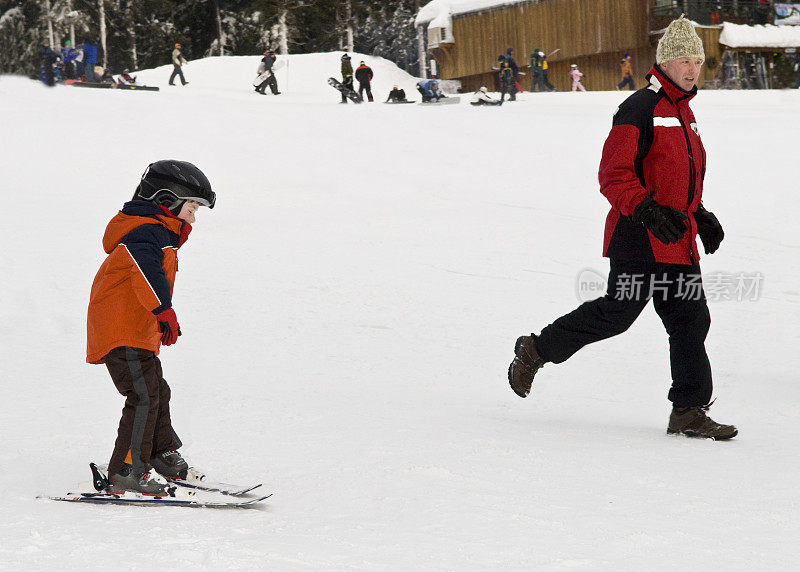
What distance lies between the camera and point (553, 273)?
327 inches

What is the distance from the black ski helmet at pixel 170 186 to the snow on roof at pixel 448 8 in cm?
3164

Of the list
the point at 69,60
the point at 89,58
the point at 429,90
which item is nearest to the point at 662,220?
the point at 429,90

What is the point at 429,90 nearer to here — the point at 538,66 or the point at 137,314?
the point at 538,66

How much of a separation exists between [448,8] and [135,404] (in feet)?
110

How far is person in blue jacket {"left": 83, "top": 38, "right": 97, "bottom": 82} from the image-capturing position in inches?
973

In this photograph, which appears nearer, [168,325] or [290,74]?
[168,325]

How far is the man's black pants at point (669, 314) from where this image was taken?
12.8ft

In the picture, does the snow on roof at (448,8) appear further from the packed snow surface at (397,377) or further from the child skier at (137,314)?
the child skier at (137,314)

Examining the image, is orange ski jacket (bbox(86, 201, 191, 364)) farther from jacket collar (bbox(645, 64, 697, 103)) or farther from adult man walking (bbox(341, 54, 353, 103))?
adult man walking (bbox(341, 54, 353, 103))

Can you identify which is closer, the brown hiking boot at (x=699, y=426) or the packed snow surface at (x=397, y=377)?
the packed snow surface at (x=397, y=377)

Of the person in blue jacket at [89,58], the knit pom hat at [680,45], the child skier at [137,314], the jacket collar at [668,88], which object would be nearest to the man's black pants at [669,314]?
the jacket collar at [668,88]

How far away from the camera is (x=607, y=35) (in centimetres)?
3131

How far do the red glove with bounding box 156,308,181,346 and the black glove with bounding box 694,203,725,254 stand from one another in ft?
7.63

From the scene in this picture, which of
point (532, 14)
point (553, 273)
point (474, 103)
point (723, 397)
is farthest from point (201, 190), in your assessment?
point (532, 14)
